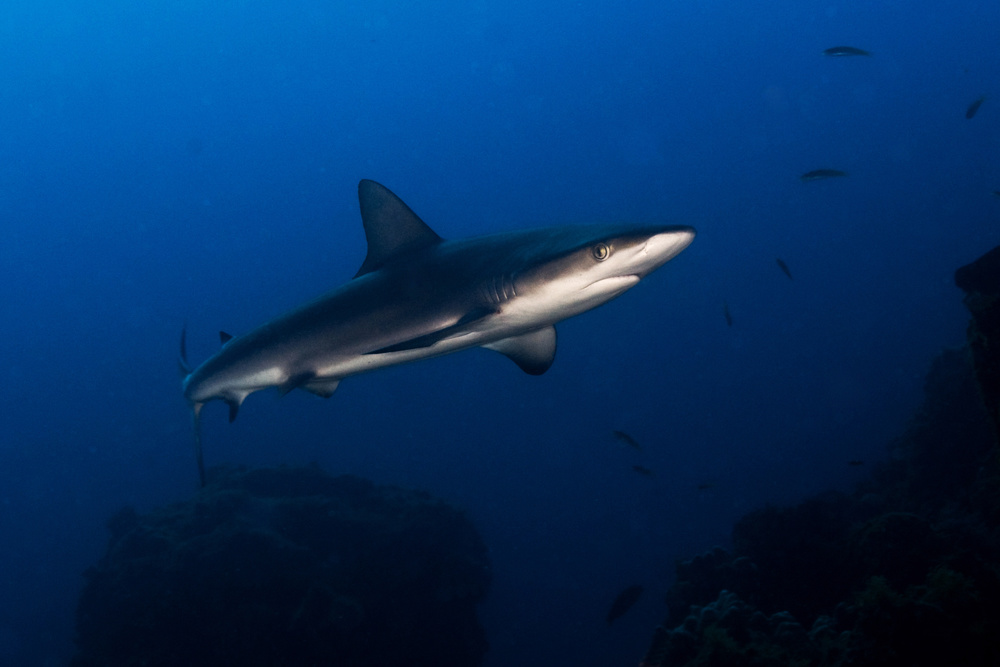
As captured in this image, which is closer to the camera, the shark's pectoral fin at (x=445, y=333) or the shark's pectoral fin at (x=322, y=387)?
the shark's pectoral fin at (x=445, y=333)

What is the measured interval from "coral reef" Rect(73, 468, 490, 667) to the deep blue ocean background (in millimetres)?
9090

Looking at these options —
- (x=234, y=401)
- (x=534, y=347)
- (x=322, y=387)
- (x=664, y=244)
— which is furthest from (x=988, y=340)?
(x=234, y=401)

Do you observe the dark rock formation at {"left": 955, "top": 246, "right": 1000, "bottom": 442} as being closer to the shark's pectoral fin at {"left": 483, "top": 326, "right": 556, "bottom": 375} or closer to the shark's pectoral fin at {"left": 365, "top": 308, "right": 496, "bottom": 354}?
the shark's pectoral fin at {"left": 483, "top": 326, "right": 556, "bottom": 375}

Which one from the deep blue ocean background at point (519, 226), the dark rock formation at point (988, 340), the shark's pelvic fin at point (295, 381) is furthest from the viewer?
the deep blue ocean background at point (519, 226)

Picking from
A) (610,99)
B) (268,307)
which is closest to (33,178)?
(268,307)

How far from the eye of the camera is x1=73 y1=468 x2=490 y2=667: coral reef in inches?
356

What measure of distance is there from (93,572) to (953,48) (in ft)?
539

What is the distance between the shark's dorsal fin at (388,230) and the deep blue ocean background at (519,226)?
Result: 1.77 metres

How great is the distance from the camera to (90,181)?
483 feet

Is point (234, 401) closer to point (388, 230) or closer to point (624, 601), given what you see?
point (388, 230)

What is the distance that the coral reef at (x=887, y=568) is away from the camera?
3867mm

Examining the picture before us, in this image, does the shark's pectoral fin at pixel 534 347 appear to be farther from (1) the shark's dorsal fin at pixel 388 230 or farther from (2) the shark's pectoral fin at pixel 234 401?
(2) the shark's pectoral fin at pixel 234 401

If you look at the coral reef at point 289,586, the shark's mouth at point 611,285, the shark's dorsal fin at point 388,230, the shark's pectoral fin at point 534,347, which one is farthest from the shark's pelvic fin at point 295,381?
the coral reef at point 289,586

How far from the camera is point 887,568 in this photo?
227 inches
